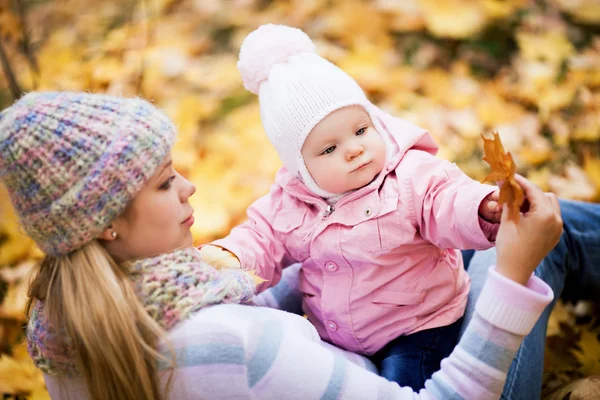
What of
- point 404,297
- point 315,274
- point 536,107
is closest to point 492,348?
point 404,297

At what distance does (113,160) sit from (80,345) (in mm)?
346

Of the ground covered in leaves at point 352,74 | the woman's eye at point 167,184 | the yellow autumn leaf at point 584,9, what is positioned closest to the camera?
the woman's eye at point 167,184

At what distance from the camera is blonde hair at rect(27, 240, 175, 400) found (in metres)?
1.01

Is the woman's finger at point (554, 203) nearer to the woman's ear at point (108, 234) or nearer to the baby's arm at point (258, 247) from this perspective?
the baby's arm at point (258, 247)

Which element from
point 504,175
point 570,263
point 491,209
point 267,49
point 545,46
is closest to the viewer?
point 504,175

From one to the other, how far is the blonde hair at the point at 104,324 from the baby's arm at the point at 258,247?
0.34 metres

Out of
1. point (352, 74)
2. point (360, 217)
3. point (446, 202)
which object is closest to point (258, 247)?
point (360, 217)

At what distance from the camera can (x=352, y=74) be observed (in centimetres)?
292

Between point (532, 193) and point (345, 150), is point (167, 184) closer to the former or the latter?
point (345, 150)

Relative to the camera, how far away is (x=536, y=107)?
264 centimetres

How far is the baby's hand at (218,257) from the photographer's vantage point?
134 cm

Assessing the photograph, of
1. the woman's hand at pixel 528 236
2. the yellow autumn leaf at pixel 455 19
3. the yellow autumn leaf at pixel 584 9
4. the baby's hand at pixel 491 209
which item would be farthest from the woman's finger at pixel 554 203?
the yellow autumn leaf at pixel 584 9

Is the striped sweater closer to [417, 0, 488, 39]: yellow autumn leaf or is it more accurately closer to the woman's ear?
the woman's ear

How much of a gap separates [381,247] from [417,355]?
0.28 meters
